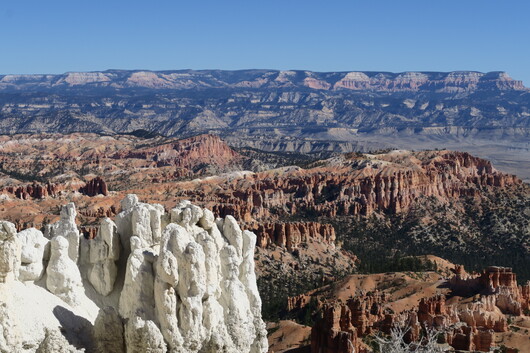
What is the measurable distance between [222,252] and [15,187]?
120m

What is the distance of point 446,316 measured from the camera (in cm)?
5684

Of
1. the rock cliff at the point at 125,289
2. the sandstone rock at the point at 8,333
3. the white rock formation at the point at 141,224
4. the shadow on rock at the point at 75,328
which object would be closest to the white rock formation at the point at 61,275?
the rock cliff at the point at 125,289

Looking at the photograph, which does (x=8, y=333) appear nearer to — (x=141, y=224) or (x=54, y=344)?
(x=54, y=344)

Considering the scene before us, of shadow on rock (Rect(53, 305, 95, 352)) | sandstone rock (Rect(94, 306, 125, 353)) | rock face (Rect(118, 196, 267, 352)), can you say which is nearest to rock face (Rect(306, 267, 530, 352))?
rock face (Rect(118, 196, 267, 352))

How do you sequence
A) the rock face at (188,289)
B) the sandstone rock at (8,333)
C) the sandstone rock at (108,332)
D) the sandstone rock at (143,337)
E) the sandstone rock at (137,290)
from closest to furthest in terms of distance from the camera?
1. the sandstone rock at (8,333)
2. the sandstone rock at (143,337)
3. the sandstone rock at (108,332)
4. the rock face at (188,289)
5. the sandstone rock at (137,290)

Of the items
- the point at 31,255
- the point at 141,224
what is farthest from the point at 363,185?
the point at 31,255

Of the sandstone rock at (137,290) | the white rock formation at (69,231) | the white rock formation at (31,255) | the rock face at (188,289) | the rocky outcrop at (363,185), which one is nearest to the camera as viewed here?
the white rock formation at (31,255)

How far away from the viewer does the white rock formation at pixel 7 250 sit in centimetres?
2077

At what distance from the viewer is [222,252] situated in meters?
27.1


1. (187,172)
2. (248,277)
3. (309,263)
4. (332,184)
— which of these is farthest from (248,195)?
(248,277)

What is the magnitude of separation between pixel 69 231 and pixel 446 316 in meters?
38.2

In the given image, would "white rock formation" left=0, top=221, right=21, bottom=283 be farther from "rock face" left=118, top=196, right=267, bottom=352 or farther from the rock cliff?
"rock face" left=118, top=196, right=267, bottom=352

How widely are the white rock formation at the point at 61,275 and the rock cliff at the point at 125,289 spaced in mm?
32

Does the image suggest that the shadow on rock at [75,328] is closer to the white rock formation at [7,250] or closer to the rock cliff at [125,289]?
the rock cliff at [125,289]
